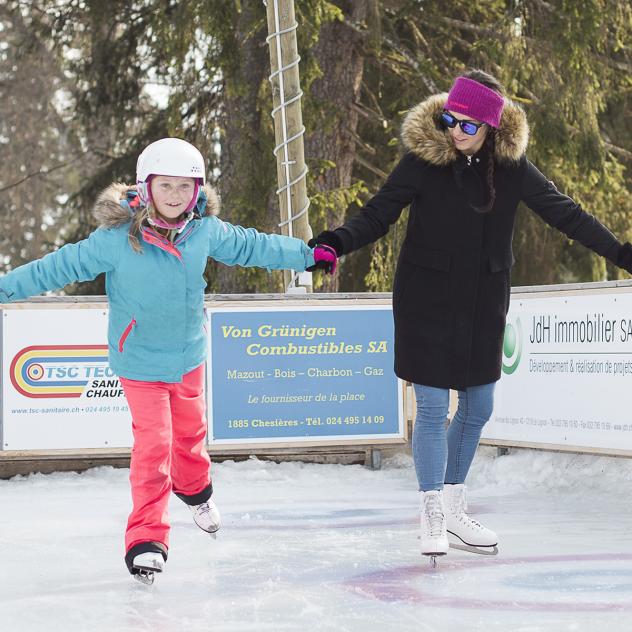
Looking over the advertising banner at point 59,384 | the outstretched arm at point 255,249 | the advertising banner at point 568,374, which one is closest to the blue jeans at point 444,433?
the outstretched arm at point 255,249

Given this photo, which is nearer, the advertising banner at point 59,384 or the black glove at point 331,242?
the black glove at point 331,242

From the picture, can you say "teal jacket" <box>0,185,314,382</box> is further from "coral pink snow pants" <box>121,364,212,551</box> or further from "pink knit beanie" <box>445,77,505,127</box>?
"pink knit beanie" <box>445,77,505,127</box>

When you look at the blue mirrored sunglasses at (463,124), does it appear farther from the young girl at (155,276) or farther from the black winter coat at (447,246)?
the young girl at (155,276)

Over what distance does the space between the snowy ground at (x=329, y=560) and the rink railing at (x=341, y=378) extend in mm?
286

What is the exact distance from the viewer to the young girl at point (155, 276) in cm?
430

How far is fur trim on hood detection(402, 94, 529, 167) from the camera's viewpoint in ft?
14.9

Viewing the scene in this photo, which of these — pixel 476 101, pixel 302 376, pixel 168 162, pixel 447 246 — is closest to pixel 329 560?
pixel 447 246

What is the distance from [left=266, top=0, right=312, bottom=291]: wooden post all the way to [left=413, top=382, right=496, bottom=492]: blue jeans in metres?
4.79

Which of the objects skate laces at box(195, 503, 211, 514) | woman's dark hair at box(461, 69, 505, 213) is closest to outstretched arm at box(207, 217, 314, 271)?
woman's dark hair at box(461, 69, 505, 213)

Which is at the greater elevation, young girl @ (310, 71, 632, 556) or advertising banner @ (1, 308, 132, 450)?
young girl @ (310, 71, 632, 556)

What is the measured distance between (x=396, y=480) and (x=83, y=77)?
939 centimetres

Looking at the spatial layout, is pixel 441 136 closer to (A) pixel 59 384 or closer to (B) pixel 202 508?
(B) pixel 202 508

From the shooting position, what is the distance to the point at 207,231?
4469mm

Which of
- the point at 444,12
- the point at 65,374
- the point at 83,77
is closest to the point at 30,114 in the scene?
the point at 83,77
